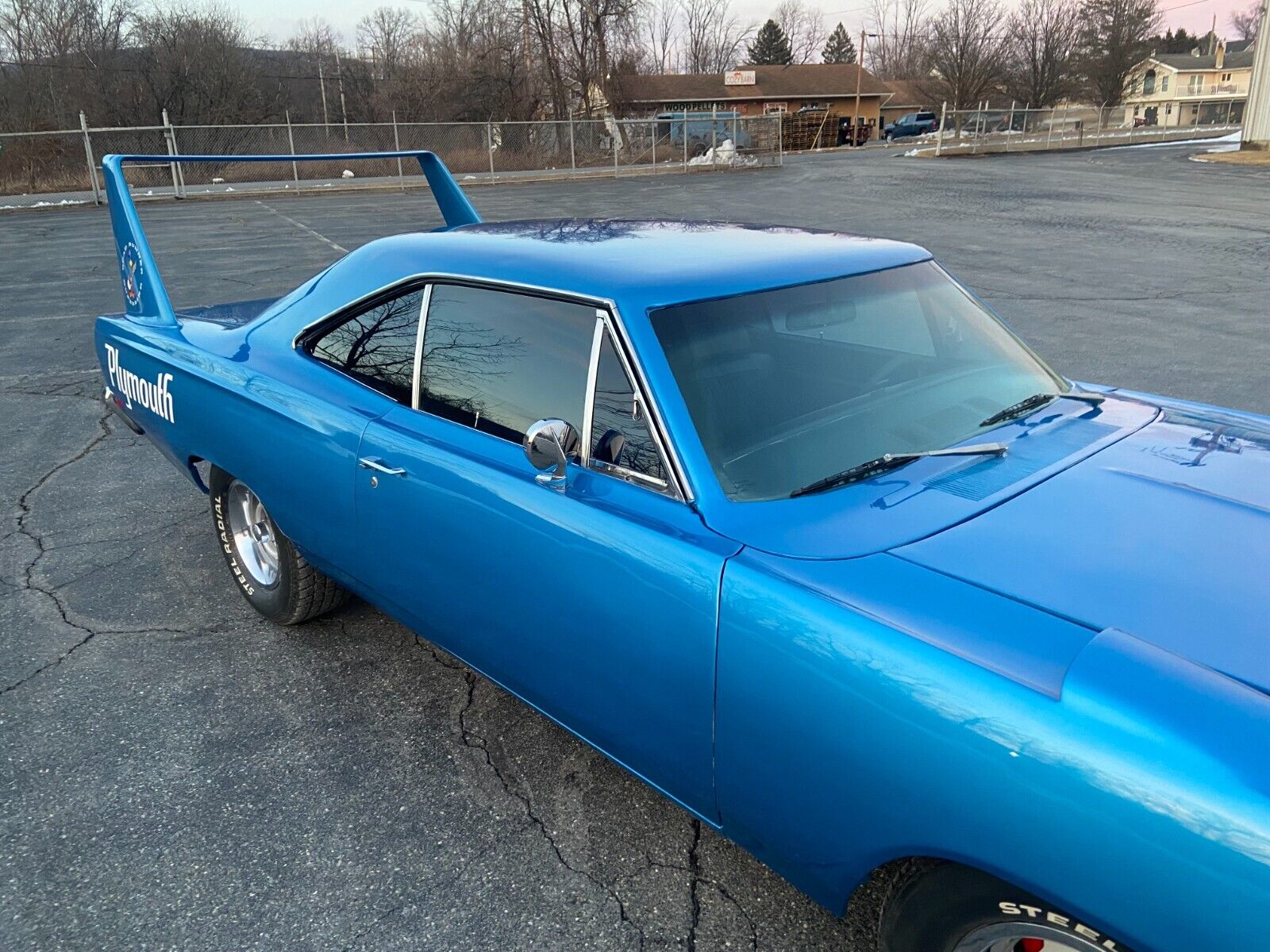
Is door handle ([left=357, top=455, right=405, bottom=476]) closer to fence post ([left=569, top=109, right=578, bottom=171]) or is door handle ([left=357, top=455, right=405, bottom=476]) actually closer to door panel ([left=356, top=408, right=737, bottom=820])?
door panel ([left=356, top=408, right=737, bottom=820])

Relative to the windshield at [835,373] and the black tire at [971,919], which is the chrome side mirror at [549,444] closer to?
the windshield at [835,373]

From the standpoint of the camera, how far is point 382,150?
99.1 ft

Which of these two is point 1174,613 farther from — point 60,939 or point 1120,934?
point 60,939

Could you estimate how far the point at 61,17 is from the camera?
43.1 meters

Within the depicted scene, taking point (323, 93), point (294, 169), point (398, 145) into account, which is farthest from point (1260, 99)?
point (323, 93)

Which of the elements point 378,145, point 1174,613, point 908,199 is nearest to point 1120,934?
point 1174,613

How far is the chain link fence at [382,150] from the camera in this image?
2577 cm

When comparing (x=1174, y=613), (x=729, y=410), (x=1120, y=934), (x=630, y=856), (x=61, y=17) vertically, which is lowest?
(x=630, y=856)

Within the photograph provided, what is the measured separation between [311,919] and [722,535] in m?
1.39

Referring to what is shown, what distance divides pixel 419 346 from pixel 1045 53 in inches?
2351

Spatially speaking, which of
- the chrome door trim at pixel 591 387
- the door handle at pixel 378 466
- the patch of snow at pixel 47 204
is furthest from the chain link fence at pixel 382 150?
the chrome door trim at pixel 591 387

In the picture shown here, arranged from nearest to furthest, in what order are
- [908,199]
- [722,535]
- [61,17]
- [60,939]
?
[722,535], [60,939], [908,199], [61,17]

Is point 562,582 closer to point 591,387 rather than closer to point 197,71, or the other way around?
point 591,387

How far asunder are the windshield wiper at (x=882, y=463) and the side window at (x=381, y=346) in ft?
4.28
